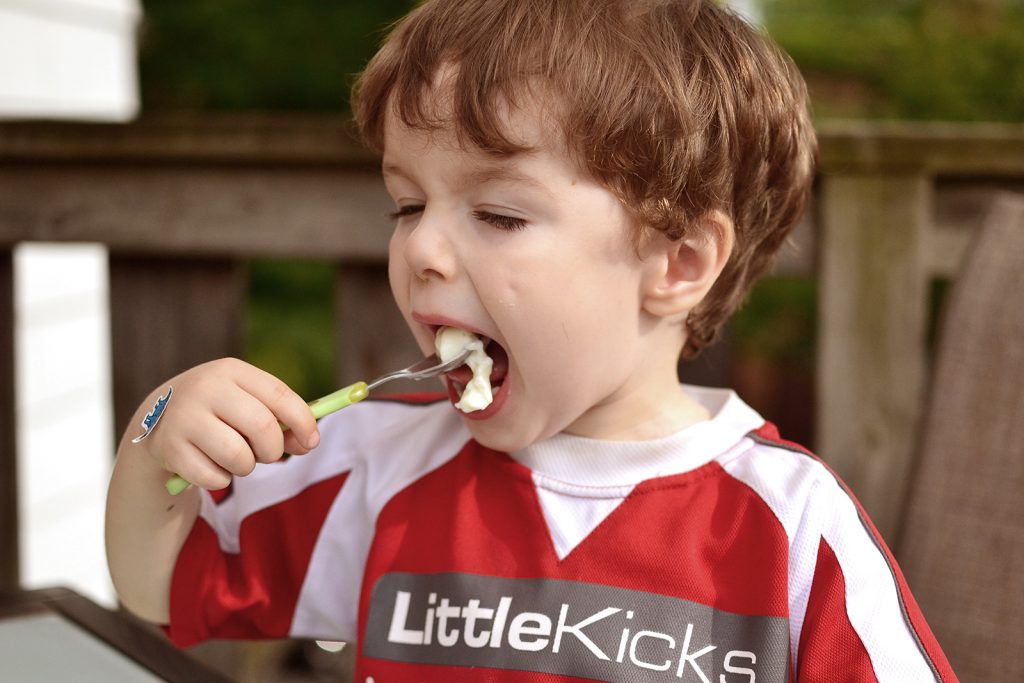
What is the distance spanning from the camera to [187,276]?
177 cm

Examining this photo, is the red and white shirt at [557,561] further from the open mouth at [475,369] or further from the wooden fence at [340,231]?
the wooden fence at [340,231]

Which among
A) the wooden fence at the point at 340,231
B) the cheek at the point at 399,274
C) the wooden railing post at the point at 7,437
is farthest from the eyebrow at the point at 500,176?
the wooden railing post at the point at 7,437

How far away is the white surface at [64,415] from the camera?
109 inches

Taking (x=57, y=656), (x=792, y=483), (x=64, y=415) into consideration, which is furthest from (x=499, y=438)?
(x=64, y=415)

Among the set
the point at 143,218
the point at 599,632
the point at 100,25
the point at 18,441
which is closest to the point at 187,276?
the point at 143,218

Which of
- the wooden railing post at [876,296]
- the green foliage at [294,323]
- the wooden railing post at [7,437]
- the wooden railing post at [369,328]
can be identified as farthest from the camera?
the green foliage at [294,323]

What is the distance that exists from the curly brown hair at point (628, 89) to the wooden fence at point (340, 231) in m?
0.52

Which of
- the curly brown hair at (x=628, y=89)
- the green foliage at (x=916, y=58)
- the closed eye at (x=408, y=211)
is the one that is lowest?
the closed eye at (x=408, y=211)

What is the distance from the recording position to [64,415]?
296cm

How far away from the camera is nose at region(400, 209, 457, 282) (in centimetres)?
101

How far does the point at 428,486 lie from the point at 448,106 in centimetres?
41

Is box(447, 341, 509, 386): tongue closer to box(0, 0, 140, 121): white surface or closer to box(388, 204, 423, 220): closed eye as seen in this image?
box(388, 204, 423, 220): closed eye

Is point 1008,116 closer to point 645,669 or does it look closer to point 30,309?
point 30,309

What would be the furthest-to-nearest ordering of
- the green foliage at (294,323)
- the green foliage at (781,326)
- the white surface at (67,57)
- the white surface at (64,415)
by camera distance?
the green foliage at (294,323), the green foliage at (781,326), the white surface at (64,415), the white surface at (67,57)
